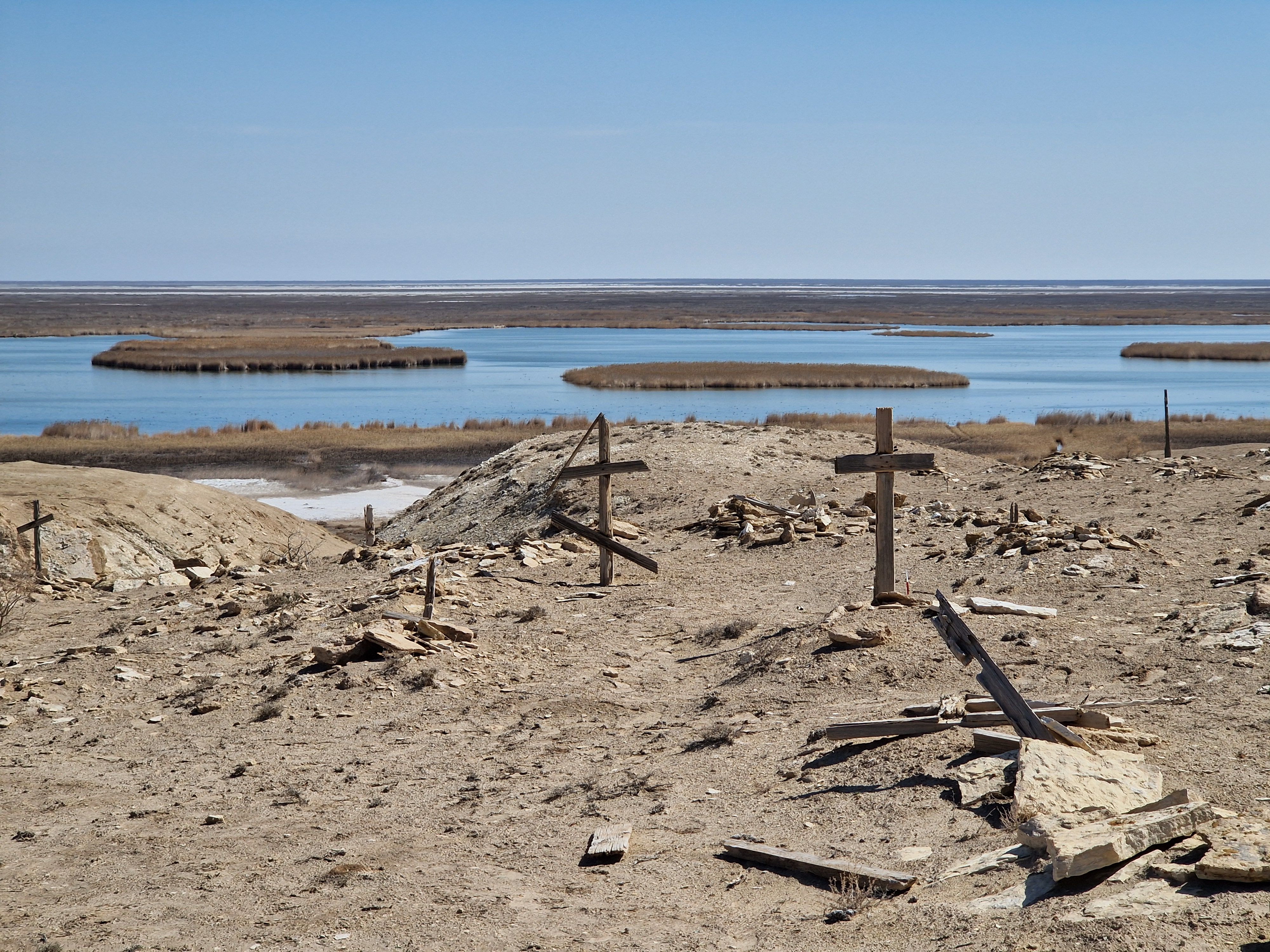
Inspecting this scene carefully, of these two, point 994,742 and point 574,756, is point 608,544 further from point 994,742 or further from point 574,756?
point 994,742

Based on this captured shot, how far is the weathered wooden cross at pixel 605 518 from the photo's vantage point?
15.9 metres

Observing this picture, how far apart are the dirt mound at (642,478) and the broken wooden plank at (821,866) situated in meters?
14.0

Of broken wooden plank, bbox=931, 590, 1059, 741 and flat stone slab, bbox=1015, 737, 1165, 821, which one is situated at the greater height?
broken wooden plank, bbox=931, 590, 1059, 741

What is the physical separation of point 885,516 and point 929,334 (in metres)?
107

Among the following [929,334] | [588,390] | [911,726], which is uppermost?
[929,334]

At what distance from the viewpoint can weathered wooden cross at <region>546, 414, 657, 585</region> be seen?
52.1 feet

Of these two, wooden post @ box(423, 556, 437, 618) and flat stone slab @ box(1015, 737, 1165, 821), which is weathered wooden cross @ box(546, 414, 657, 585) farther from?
flat stone slab @ box(1015, 737, 1165, 821)

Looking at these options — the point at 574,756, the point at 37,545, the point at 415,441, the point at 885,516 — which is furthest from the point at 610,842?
the point at 415,441

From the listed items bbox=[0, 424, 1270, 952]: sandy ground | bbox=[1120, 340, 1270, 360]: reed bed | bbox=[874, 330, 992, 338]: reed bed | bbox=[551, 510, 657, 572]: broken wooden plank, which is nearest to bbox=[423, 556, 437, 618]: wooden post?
bbox=[0, 424, 1270, 952]: sandy ground

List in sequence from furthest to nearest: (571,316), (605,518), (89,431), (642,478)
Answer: (571,316), (89,431), (642,478), (605,518)

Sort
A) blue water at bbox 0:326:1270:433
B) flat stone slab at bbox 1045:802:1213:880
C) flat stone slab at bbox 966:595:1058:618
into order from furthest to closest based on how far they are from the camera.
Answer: blue water at bbox 0:326:1270:433
flat stone slab at bbox 966:595:1058:618
flat stone slab at bbox 1045:802:1213:880

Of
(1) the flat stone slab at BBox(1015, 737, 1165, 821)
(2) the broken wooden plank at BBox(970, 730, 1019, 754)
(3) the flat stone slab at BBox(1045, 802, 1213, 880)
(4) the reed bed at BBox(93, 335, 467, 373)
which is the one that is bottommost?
(2) the broken wooden plank at BBox(970, 730, 1019, 754)

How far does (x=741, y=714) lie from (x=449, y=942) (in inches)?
173

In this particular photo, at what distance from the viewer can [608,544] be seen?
52.2ft
